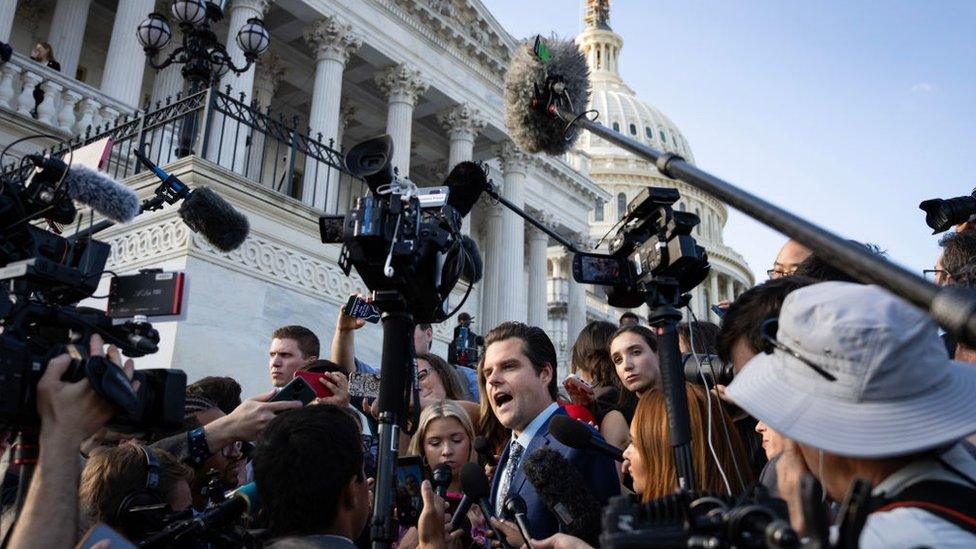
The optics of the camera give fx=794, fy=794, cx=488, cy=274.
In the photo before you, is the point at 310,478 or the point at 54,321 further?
the point at 310,478

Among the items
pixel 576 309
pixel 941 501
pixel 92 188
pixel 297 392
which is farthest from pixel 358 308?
pixel 576 309

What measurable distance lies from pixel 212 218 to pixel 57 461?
2.71 m

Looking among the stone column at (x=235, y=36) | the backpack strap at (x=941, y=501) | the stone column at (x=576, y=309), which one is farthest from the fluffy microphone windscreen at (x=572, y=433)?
the stone column at (x=576, y=309)

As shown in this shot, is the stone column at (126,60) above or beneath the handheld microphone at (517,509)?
above

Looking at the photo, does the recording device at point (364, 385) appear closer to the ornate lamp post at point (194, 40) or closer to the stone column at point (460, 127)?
the ornate lamp post at point (194, 40)

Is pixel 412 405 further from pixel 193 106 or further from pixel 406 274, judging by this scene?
pixel 193 106

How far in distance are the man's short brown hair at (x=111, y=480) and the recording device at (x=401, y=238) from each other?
1.17m

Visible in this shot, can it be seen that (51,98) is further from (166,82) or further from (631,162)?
(631,162)

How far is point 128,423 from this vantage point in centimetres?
259

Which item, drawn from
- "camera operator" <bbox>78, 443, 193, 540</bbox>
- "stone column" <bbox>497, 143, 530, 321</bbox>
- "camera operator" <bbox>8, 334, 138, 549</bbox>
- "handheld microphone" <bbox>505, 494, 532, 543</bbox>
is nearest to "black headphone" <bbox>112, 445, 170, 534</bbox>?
"camera operator" <bbox>78, 443, 193, 540</bbox>

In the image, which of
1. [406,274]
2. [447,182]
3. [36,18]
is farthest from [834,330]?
[36,18]

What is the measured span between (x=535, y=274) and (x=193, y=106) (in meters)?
20.3

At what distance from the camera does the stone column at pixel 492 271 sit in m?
26.4

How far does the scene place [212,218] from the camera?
495 centimetres
